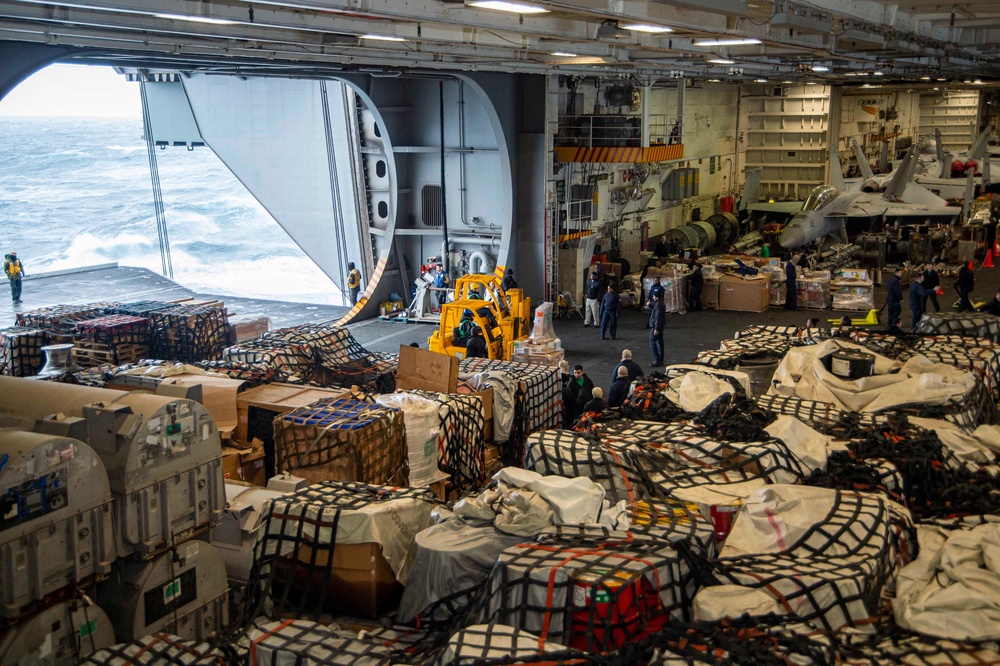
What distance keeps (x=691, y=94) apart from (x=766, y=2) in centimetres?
2032

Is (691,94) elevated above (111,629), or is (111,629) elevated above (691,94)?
(691,94)

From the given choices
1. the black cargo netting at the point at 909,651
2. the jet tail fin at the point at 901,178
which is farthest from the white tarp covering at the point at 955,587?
the jet tail fin at the point at 901,178

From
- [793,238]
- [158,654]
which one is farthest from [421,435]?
[793,238]

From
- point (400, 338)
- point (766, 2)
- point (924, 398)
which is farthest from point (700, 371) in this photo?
point (400, 338)

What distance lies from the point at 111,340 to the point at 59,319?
1.10m

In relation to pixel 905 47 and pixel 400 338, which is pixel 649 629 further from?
pixel 400 338

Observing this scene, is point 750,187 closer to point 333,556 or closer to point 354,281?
point 354,281

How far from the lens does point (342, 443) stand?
7.74m

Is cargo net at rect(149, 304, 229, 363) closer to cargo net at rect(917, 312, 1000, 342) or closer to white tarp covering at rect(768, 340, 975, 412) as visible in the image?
white tarp covering at rect(768, 340, 975, 412)

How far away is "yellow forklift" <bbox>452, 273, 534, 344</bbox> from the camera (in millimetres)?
15750

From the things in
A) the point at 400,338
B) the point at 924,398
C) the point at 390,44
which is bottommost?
the point at 400,338

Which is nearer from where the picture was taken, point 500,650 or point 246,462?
point 500,650

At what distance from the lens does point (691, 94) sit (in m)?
28.4

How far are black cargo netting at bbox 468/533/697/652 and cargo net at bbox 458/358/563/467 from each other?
17.0 ft
